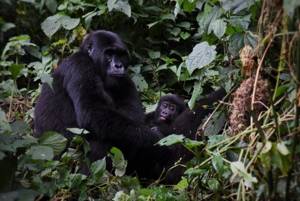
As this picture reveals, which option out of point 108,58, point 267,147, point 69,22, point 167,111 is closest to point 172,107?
point 167,111

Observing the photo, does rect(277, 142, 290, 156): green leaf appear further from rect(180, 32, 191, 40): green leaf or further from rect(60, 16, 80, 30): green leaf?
rect(180, 32, 191, 40): green leaf

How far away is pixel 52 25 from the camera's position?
19.6 feet

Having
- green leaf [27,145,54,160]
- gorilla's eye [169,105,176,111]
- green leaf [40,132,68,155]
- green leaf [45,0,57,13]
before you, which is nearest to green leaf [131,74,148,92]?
gorilla's eye [169,105,176,111]

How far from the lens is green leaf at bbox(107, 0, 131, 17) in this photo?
5.78 m

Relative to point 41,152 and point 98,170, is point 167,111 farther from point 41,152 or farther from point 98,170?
point 41,152

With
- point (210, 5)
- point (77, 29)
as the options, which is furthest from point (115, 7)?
point (210, 5)

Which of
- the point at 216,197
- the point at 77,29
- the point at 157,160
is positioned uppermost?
the point at 77,29

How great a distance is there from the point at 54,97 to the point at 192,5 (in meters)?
1.32

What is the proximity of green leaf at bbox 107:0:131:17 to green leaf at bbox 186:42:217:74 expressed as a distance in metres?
2.26

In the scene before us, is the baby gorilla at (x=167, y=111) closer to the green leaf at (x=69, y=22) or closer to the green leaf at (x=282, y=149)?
the green leaf at (x=69, y=22)

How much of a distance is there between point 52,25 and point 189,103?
8.29 feet

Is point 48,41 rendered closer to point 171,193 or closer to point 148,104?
point 148,104

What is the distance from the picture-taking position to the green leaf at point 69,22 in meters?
5.92

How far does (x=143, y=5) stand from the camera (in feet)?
20.9
